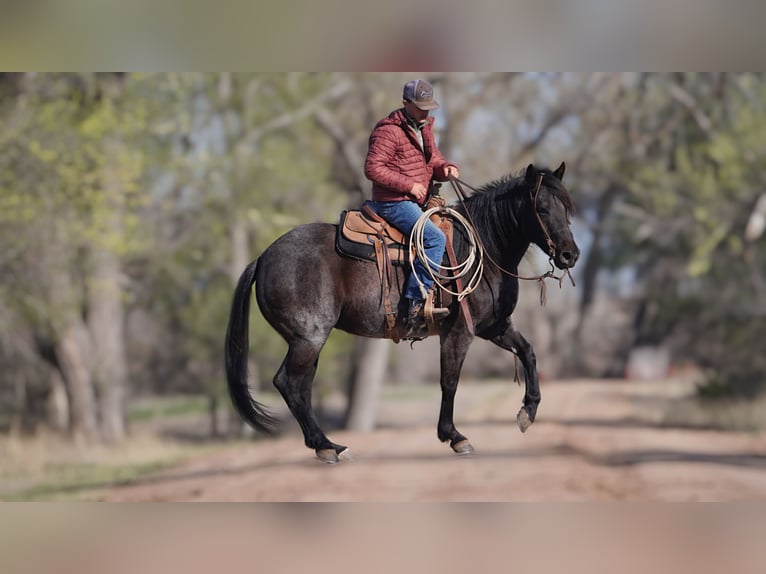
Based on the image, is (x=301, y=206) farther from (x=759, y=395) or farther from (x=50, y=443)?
(x=759, y=395)

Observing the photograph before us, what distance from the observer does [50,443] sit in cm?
2058

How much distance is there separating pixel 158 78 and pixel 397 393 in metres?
9.01

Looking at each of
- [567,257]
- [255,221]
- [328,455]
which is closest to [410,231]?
[567,257]

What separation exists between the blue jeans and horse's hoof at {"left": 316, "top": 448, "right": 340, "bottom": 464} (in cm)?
109

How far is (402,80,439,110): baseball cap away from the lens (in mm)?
5520

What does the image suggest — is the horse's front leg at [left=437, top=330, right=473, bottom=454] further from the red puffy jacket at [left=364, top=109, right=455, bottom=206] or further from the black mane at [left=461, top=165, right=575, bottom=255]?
the red puffy jacket at [left=364, top=109, right=455, bottom=206]

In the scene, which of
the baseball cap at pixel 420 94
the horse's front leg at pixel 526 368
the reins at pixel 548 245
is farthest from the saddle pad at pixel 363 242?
the baseball cap at pixel 420 94

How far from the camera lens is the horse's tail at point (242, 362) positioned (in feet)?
20.0

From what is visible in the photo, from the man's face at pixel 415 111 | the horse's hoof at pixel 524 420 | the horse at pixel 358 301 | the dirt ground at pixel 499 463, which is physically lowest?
the dirt ground at pixel 499 463

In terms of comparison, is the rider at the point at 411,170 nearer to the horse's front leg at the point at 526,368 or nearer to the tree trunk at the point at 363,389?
the horse's front leg at the point at 526,368

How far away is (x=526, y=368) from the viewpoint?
593 centimetres

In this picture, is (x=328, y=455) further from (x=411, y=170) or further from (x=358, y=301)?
(x=411, y=170)

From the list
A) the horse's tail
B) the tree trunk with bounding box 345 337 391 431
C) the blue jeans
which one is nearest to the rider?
the blue jeans

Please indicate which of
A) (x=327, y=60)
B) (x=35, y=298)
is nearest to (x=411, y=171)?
(x=327, y=60)
